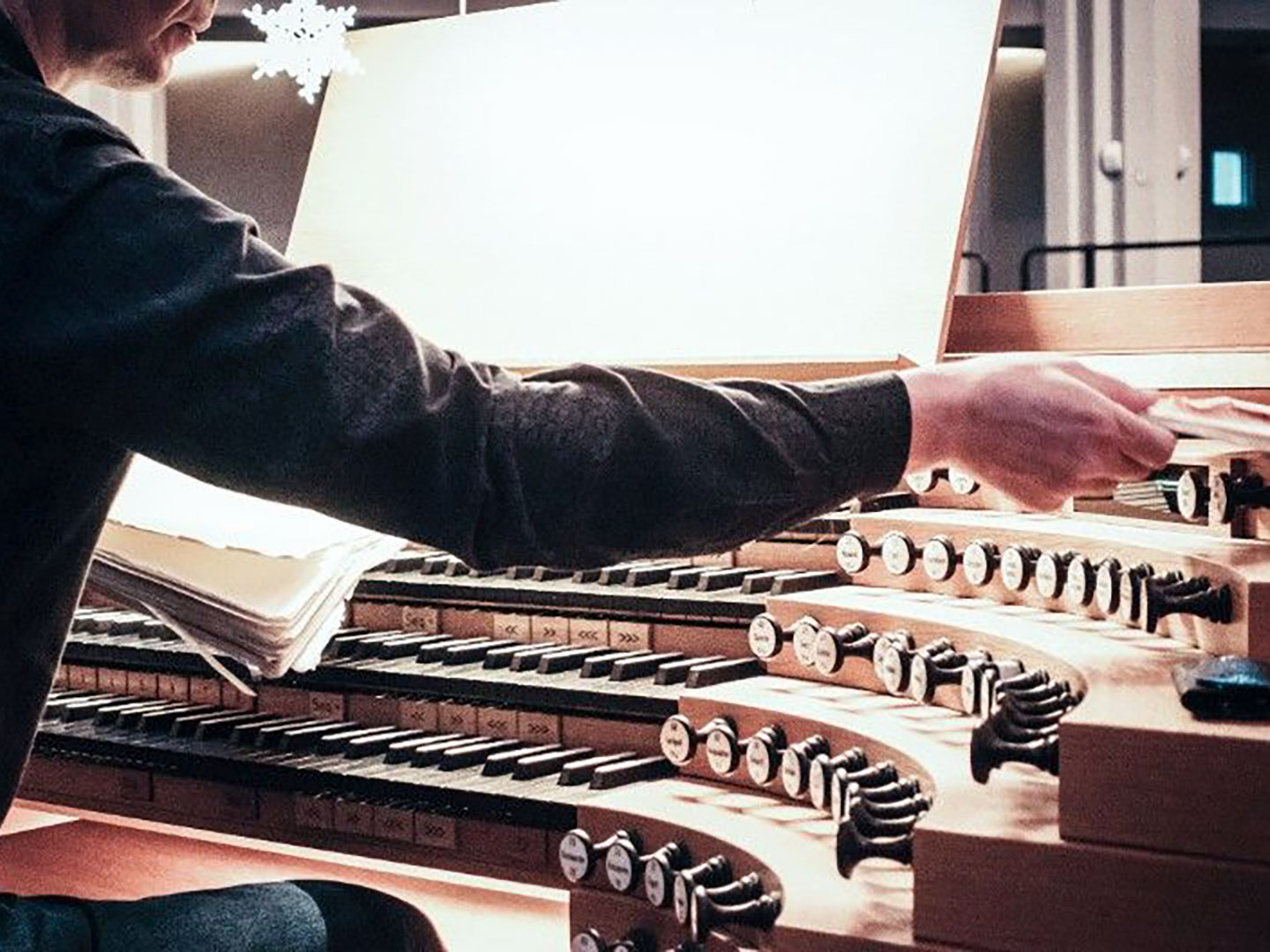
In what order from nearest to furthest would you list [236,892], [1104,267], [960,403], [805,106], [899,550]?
[960,403], [236,892], [899,550], [805,106], [1104,267]

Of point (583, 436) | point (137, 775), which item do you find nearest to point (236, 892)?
point (583, 436)

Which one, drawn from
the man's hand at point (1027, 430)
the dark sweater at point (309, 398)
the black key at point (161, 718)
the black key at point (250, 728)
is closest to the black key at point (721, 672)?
the black key at point (250, 728)

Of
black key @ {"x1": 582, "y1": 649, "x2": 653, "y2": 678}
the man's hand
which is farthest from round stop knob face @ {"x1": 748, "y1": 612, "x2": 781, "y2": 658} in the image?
the man's hand

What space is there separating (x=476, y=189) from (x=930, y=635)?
1.46m

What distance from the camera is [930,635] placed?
2.09m

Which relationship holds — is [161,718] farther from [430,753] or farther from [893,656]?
[893,656]

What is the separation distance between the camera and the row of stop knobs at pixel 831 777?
1508 mm

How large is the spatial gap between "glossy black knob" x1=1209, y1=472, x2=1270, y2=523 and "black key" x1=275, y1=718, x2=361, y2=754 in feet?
4.27

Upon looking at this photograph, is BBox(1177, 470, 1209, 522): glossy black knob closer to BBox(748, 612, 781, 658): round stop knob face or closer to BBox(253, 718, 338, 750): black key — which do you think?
BBox(748, 612, 781, 658): round stop knob face

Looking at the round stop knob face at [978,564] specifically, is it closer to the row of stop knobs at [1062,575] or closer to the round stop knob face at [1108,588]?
the row of stop knobs at [1062,575]

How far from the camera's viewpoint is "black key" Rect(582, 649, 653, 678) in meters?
2.39

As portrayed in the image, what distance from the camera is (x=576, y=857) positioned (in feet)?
6.36

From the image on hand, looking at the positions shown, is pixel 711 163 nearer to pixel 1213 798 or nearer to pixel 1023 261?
pixel 1213 798

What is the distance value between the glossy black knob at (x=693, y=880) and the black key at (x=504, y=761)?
1.82 feet
